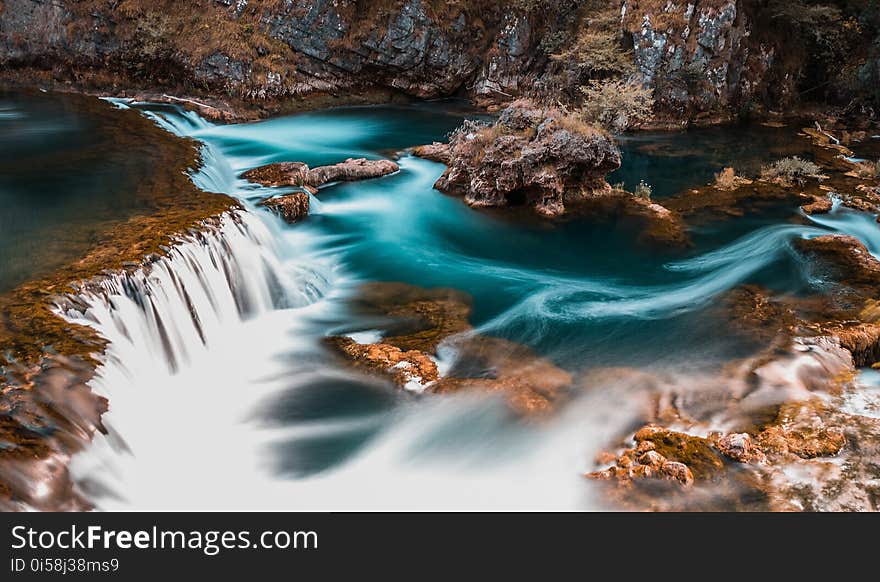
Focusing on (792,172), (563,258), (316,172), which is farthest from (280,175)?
(792,172)

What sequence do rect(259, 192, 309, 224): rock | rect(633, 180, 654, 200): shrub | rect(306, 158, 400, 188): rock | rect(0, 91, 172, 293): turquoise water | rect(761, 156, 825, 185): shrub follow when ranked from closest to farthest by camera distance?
rect(0, 91, 172, 293): turquoise water
rect(259, 192, 309, 224): rock
rect(633, 180, 654, 200): shrub
rect(306, 158, 400, 188): rock
rect(761, 156, 825, 185): shrub

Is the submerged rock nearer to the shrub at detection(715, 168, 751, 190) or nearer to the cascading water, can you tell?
the cascading water

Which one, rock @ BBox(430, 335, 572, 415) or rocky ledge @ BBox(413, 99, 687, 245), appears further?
rocky ledge @ BBox(413, 99, 687, 245)

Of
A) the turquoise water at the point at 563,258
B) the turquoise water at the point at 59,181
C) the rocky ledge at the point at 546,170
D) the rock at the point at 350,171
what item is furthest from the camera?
the rock at the point at 350,171

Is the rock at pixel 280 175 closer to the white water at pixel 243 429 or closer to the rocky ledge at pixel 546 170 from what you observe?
the rocky ledge at pixel 546 170

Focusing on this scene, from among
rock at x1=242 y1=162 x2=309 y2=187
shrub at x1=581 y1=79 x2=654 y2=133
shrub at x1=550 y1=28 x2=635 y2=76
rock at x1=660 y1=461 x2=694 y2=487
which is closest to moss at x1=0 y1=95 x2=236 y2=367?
rock at x1=242 y1=162 x2=309 y2=187

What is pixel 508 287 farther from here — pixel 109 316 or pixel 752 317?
pixel 109 316

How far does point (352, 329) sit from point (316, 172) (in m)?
8.26

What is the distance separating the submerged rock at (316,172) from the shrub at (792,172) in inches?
430

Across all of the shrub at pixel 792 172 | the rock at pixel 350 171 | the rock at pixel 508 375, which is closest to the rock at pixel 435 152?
the rock at pixel 350 171

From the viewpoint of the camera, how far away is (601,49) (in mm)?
24875

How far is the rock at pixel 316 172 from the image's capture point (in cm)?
1595

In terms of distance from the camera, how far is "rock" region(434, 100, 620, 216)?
15164mm

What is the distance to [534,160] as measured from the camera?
15148mm
